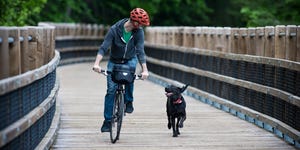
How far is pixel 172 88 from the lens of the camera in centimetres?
1086

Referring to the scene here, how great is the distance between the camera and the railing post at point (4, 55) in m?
6.75

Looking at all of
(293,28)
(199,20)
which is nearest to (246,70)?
(293,28)

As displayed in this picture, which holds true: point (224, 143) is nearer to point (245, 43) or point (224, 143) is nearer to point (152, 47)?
point (245, 43)

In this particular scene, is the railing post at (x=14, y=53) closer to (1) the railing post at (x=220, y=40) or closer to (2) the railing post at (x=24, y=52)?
(2) the railing post at (x=24, y=52)

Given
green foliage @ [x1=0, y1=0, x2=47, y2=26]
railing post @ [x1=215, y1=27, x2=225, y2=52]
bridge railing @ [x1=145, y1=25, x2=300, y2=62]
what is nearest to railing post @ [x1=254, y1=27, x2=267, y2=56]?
bridge railing @ [x1=145, y1=25, x2=300, y2=62]

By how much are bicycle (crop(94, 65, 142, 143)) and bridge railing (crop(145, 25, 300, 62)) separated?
96.6 inches

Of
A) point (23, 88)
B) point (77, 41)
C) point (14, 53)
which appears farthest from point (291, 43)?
point (77, 41)

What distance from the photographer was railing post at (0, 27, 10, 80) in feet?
22.2

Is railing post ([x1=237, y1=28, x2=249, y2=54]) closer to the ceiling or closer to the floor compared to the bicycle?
closer to the ceiling

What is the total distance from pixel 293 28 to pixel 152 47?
12.7 meters

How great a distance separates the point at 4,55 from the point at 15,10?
13237mm

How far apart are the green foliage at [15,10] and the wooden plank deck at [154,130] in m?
2.42

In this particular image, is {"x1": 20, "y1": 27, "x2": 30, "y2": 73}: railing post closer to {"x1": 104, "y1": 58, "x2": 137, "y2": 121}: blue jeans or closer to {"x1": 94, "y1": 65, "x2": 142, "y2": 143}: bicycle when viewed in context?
{"x1": 94, "y1": 65, "x2": 142, "y2": 143}: bicycle

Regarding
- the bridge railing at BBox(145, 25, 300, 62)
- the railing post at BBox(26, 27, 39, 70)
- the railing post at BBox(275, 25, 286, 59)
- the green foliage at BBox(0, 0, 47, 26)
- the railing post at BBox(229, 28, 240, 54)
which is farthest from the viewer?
the green foliage at BBox(0, 0, 47, 26)
